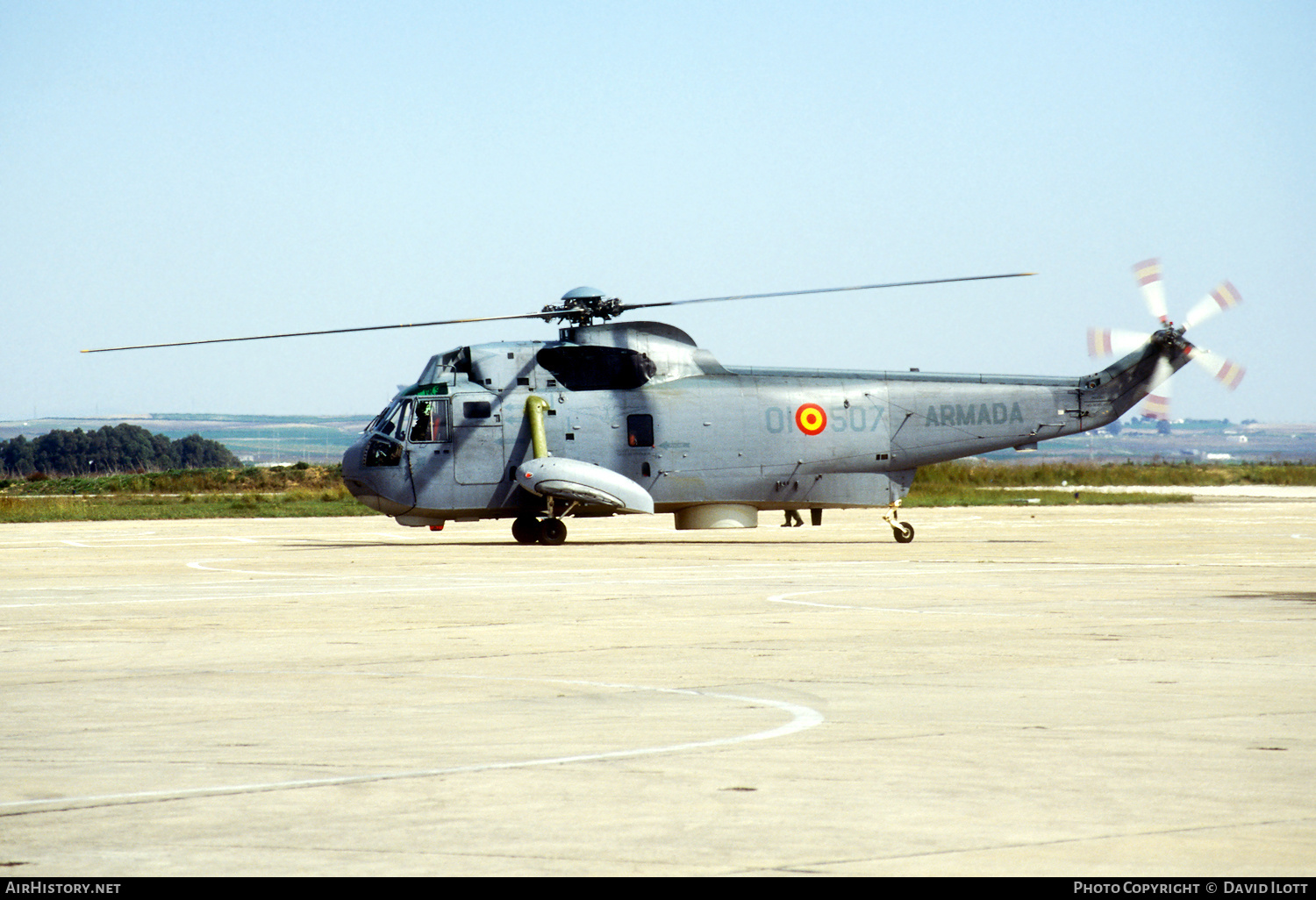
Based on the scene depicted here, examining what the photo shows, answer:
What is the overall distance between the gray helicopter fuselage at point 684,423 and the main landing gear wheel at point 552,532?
0.52m

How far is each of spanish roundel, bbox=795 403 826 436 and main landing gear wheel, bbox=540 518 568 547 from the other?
5756mm

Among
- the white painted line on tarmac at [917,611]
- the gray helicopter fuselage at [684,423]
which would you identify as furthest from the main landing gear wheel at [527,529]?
the white painted line on tarmac at [917,611]

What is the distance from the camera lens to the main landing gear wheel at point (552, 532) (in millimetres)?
35594

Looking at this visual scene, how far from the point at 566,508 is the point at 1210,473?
265 ft

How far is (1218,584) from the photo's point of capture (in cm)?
2208

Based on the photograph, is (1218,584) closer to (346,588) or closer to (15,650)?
(346,588)

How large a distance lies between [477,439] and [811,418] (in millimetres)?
7446

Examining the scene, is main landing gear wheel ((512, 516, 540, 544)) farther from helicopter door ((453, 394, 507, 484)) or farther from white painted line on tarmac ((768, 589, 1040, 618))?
white painted line on tarmac ((768, 589, 1040, 618))

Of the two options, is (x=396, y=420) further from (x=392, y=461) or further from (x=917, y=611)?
(x=917, y=611)

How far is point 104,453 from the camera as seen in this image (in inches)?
7067

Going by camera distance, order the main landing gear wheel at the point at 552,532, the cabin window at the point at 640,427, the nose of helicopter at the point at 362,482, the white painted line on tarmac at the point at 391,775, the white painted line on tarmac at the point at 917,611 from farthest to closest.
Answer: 1. the main landing gear wheel at the point at 552,532
2. the cabin window at the point at 640,427
3. the nose of helicopter at the point at 362,482
4. the white painted line on tarmac at the point at 917,611
5. the white painted line on tarmac at the point at 391,775

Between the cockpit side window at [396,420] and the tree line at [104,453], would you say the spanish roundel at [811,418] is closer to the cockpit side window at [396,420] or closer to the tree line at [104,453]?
the cockpit side window at [396,420]

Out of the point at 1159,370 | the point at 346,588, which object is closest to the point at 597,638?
the point at 346,588

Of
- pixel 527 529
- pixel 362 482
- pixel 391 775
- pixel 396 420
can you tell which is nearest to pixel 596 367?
pixel 527 529
